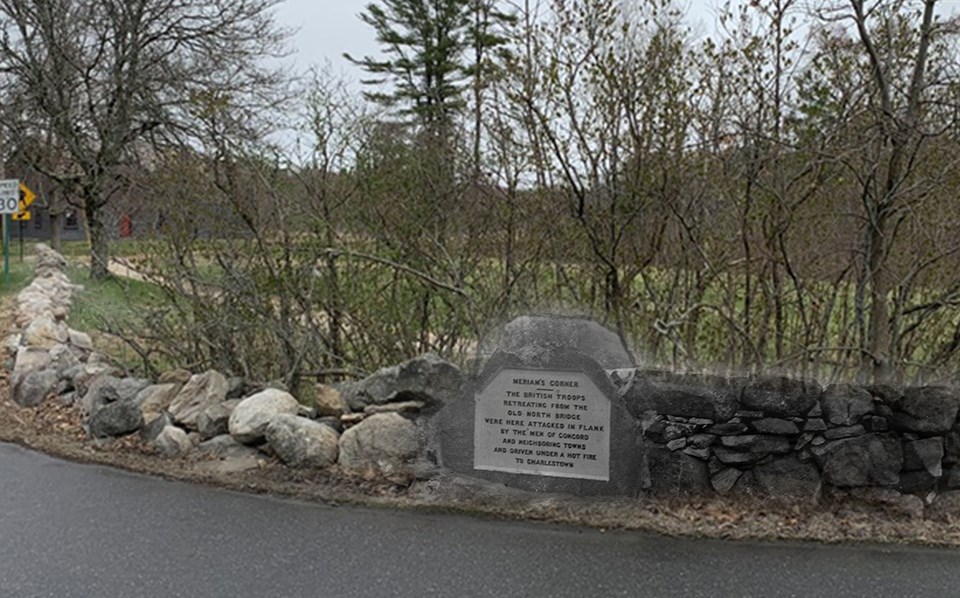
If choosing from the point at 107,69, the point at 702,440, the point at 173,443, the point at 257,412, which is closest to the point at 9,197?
the point at 107,69

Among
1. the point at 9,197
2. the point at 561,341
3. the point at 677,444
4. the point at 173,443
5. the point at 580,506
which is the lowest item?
the point at 580,506

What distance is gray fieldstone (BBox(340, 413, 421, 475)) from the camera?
217 inches

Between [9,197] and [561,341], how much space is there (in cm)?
1433

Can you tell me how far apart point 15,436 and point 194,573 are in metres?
3.36

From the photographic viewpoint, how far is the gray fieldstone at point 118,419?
6398 millimetres

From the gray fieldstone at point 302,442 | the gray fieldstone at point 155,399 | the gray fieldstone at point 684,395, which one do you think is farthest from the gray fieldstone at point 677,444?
the gray fieldstone at point 155,399

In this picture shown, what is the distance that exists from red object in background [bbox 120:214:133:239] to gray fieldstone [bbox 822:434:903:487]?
6.38 metres

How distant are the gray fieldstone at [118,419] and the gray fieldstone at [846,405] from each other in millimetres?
4777

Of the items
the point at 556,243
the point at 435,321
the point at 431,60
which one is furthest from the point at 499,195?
the point at 431,60

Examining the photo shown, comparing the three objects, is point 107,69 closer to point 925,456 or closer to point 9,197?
point 9,197

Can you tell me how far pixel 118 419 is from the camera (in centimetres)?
641

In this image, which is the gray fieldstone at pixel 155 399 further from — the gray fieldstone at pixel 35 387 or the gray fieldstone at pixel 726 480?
the gray fieldstone at pixel 726 480

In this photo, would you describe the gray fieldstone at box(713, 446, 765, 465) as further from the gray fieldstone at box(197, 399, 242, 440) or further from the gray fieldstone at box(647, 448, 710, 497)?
the gray fieldstone at box(197, 399, 242, 440)

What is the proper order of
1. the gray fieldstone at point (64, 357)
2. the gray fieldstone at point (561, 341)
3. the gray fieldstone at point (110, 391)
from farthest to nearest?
the gray fieldstone at point (64, 357), the gray fieldstone at point (110, 391), the gray fieldstone at point (561, 341)
